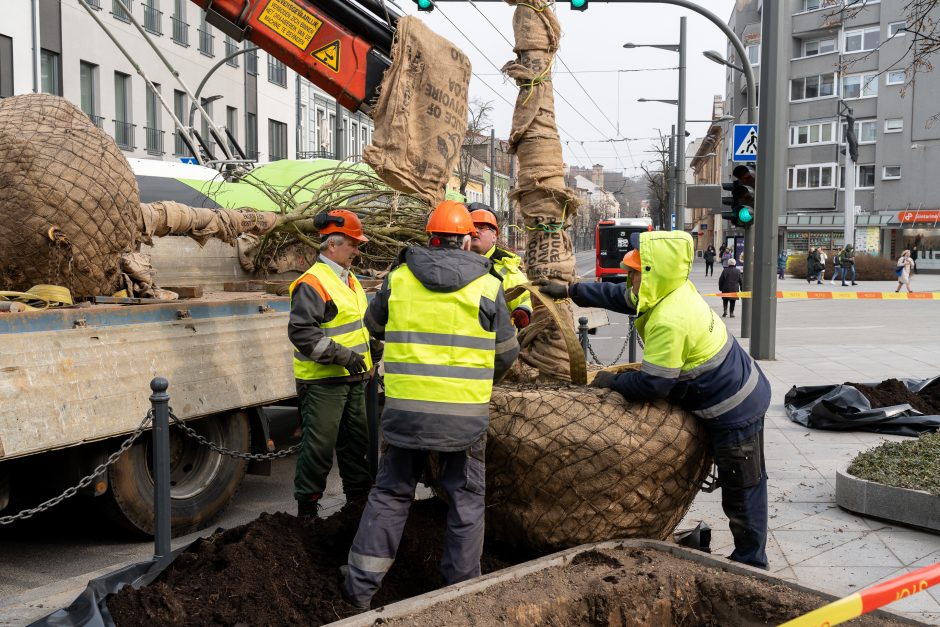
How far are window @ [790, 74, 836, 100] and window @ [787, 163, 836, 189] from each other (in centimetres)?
436

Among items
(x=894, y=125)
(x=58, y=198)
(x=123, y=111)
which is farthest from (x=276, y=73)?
(x=58, y=198)

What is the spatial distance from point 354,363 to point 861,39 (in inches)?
2246

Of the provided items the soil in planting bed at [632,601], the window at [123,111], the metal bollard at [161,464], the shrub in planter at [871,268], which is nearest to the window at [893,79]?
the shrub in planter at [871,268]

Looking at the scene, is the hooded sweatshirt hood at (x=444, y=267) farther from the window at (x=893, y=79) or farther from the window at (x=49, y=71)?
the window at (x=893, y=79)

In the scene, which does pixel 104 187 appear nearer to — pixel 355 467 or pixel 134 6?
pixel 355 467

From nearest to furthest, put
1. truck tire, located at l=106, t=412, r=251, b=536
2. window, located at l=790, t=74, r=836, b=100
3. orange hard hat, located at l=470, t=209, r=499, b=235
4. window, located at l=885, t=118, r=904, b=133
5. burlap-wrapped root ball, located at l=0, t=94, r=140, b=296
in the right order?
truck tire, located at l=106, t=412, r=251, b=536 < burlap-wrapped root ball, located at l=0, t=94, r=140, b=296 < orange hard hat, located at l=470, t=209, r=499, b=235 < window, located at l=885, t=118, r=904, b=133 < window, located at l=790, t=74, r=836, b=100

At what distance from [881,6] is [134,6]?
41340 mm

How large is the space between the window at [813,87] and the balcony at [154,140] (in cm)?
4237

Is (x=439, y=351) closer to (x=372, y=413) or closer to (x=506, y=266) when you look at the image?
(x=372, y=413)

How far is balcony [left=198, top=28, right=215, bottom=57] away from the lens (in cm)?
3372

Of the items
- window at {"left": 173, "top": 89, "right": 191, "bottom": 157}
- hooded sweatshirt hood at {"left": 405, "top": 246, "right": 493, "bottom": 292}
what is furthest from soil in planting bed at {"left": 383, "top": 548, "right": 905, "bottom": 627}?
window at {"left": 173, "top": 89, "right": 191, "bottom": 157}

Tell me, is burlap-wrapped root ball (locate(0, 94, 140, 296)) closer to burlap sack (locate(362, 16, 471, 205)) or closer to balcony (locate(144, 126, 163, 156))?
burlap sack (locate(362, 16, 471, 205))

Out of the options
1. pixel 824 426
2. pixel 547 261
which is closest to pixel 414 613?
pixel 547 261

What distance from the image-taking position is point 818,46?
196 ft
